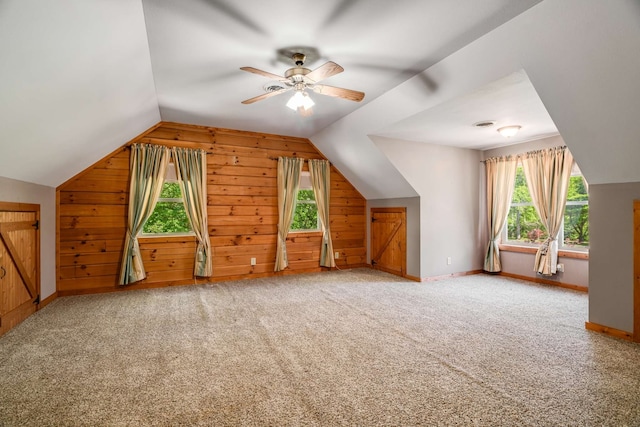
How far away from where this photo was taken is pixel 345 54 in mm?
2740

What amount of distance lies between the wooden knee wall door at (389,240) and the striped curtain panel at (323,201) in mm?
929

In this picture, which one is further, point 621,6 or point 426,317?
point 426,317

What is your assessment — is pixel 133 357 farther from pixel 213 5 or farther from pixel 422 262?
pixel 422 262

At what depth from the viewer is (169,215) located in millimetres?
4863

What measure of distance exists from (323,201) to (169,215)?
267 centimetres

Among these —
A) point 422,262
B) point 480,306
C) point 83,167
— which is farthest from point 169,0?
point 422,262

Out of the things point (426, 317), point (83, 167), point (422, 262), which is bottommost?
point (426, 317)

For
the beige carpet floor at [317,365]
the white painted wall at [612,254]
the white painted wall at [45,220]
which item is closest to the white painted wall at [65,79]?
the white painted wall at [45,220]

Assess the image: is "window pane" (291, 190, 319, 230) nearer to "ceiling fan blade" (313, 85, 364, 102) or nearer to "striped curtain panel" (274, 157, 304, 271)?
"striped curtain panel" (274, 157, 304, 271)

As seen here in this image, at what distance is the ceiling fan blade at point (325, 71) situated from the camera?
2357mm

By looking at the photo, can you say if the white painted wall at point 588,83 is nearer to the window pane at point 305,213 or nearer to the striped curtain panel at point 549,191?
→ the striped curtain panel at point 549,191

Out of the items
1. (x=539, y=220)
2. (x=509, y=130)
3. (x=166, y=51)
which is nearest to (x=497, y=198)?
(x=539, y=220)

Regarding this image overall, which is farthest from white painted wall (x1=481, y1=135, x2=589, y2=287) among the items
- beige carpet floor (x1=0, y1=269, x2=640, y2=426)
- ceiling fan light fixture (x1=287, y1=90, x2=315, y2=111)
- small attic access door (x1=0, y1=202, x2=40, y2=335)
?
small attic access door (x1=0, y1=202, x2=40, y2=335)

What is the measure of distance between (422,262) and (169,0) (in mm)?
4624
